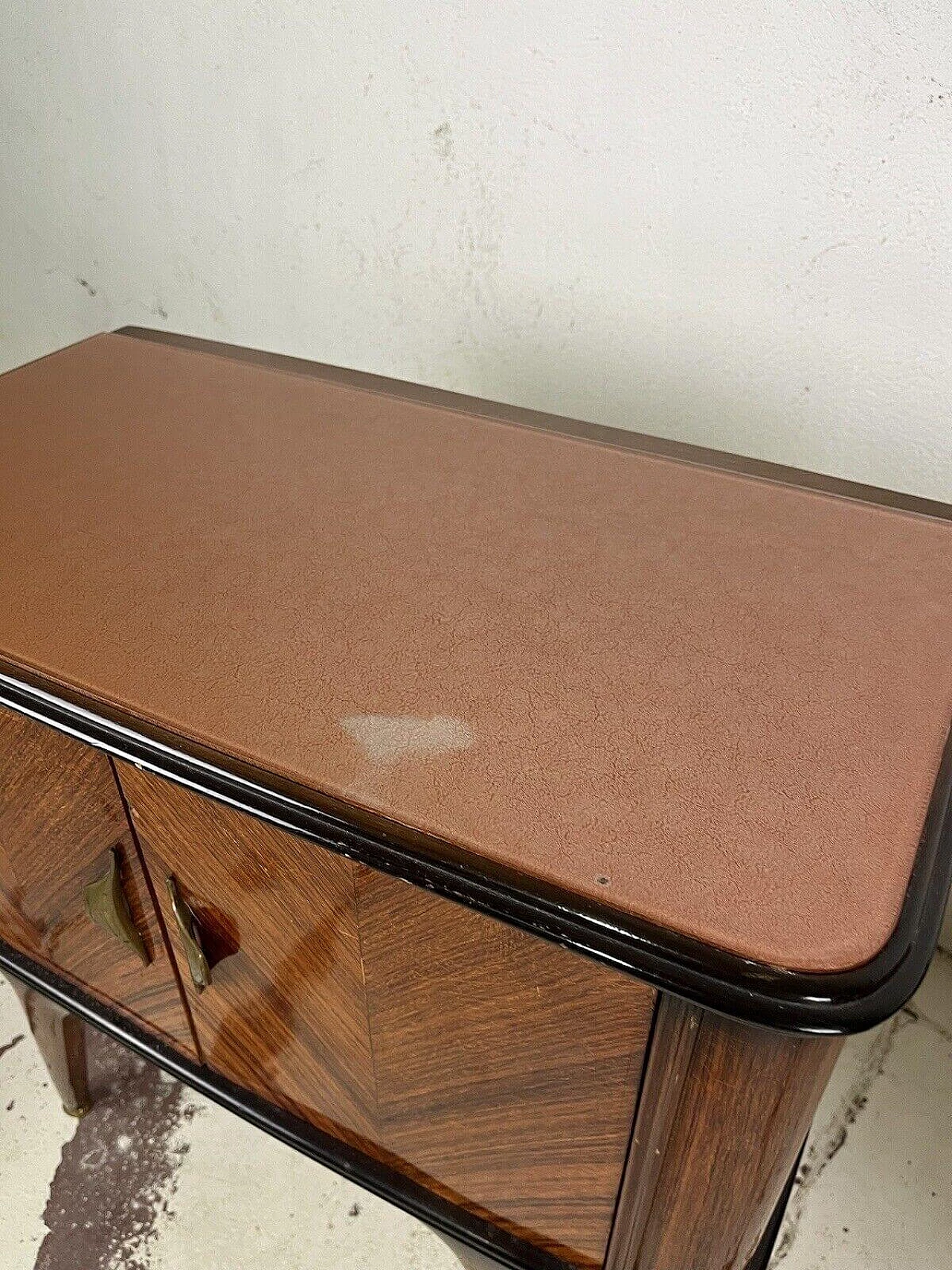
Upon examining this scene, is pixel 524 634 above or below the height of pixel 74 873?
above

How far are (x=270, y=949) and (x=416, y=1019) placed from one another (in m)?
0.09

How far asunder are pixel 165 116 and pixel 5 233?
0.32 metres

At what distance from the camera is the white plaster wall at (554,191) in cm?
69

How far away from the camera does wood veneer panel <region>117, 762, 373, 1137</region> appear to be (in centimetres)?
51

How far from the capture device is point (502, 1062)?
512 millimetres

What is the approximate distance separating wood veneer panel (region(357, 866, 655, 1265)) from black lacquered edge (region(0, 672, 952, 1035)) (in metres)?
0.03

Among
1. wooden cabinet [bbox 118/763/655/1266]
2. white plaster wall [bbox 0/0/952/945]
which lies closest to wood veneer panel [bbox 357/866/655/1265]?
wooden cabinet [bbox 118/763/655/1266]

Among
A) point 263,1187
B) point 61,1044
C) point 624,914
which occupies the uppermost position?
point 624,914

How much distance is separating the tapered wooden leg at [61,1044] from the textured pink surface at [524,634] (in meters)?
0.38

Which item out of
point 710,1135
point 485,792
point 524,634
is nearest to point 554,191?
point 524,634

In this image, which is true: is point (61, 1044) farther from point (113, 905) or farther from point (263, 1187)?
point (113, 905)

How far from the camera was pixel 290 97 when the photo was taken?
875mm

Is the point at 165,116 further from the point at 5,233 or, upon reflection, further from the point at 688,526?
the point at 688,526

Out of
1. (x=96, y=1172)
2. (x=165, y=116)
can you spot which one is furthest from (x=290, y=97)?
(x=96, y=1172)
